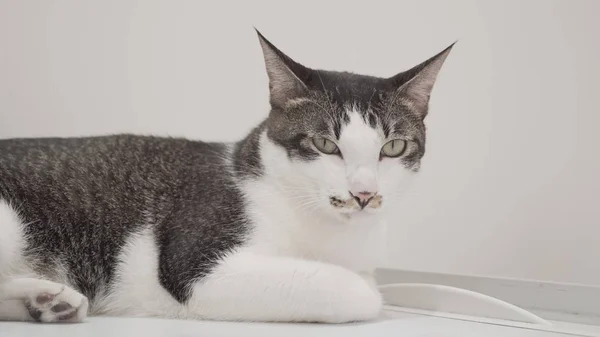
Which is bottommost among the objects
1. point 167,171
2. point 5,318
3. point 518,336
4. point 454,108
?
point 5,318

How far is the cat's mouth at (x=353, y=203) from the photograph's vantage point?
149 cm

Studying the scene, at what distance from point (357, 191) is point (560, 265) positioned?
3.44 feet

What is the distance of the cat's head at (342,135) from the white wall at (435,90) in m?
0.67

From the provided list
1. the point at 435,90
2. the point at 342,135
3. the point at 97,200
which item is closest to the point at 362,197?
the point at 342,135

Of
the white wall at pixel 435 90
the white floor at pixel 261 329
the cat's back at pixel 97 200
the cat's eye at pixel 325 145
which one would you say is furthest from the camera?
the white wall at pixel 435 90

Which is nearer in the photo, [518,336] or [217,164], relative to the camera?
[518,336]

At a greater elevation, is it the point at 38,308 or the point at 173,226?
the point at 173,226

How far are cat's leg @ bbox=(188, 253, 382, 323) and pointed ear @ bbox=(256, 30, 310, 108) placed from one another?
40 cm

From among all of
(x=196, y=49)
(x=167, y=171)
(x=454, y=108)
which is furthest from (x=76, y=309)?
(x=454, y=108)

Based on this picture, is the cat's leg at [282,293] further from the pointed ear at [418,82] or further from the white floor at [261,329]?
the pointed ear at [418,82]

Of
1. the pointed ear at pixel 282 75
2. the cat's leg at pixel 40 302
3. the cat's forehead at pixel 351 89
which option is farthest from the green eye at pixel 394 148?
the cat's leg at pixel 40 302

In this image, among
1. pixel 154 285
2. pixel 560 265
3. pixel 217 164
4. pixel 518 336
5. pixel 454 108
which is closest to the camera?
pixel 518 336

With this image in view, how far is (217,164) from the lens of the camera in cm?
180

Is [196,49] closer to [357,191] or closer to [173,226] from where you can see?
[173,226]
